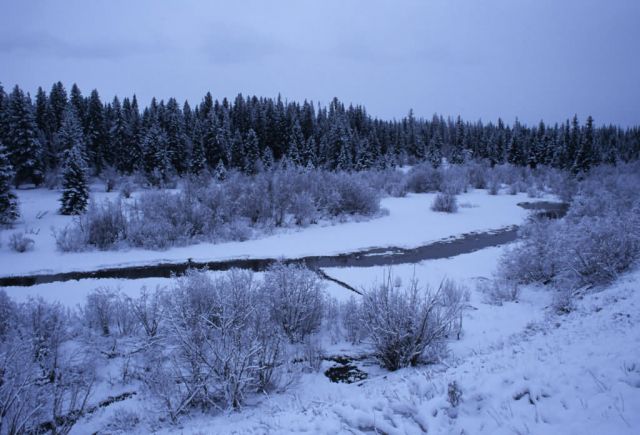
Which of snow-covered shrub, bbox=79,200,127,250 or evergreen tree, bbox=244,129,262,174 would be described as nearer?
snow-covered shrub, bbox=79,200,127,250

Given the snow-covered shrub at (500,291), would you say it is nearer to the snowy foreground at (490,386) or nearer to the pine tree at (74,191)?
the snowy foreground at (490,386)

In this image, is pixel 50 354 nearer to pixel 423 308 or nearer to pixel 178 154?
pixel 423 308

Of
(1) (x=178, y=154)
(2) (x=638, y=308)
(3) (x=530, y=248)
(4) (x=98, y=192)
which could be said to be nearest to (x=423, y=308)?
(2) (x=638, y=308)

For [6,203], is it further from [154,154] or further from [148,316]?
[154,154]

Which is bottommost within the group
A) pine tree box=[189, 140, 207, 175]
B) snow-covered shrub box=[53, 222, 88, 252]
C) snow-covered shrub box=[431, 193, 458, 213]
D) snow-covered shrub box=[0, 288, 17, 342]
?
snow-covered shrub box=[0, 288, 17, 342]

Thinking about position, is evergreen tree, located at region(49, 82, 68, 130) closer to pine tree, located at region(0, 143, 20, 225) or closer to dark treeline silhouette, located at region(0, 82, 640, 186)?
dark treeline silhouette, located at region(0, 82, 640, 186)

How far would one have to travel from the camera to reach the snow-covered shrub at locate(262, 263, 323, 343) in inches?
325

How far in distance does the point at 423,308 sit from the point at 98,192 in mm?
33809

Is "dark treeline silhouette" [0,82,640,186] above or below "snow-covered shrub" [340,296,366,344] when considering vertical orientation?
above

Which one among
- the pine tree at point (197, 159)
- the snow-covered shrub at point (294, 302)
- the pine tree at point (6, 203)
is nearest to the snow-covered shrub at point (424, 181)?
the pine tree at point (197, 159)

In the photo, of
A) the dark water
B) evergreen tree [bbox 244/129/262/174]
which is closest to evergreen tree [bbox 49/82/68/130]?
evergreen tree [bbox 244/129/262/174]

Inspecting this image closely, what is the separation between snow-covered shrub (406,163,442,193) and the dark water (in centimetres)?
1887

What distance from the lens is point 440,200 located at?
1036 inches

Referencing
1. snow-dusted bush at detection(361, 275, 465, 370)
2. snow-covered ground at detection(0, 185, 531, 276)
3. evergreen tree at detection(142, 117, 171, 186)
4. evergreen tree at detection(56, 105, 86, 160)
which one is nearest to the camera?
snow-dusted bush at detection(361, 275, 465, 370)
